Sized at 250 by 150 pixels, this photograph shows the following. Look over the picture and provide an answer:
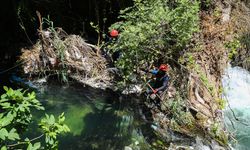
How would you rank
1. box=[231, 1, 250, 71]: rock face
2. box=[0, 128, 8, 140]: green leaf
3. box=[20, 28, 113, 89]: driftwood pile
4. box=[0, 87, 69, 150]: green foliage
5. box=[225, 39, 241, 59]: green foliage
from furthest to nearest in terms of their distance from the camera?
box=[231, 1, 250, 71]: rock face, box=[225, 39, 241, 59]: green foliage, box=[20, 28, 113, 89]: driftwood pile, box=[0, 87, 69, 150]: green foliage, box=[0, 128, 8, 140]: green leaf

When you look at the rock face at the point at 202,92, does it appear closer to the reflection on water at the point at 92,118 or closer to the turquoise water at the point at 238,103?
the turquoise water at the point at 238,103

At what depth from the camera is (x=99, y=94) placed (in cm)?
809

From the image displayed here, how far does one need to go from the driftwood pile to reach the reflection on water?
0.37m

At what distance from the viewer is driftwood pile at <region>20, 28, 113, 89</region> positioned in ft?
26.9

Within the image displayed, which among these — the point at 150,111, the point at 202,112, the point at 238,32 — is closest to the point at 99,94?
the point at 150,111

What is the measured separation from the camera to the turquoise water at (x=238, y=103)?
7.74 m

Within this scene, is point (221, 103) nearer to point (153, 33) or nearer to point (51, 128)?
point (153, 33)

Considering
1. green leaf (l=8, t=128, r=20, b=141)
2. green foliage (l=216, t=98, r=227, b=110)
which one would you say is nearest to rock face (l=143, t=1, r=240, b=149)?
green foliage (l=216, t=98, r=227, b=110)

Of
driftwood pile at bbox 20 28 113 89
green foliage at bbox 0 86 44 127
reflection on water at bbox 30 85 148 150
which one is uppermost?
driftwood pile at bbox 20 28 113 89

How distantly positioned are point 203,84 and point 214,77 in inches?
30.1

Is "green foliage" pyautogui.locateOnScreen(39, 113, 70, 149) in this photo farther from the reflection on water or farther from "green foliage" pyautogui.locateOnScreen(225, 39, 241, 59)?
"green foliage" pyautogui.locateOnScreen(225, 39, 241, 59)

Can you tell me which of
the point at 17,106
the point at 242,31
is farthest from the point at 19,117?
the point at 242,31

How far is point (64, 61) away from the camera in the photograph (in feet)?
27.0

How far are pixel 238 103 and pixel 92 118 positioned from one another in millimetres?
3739
